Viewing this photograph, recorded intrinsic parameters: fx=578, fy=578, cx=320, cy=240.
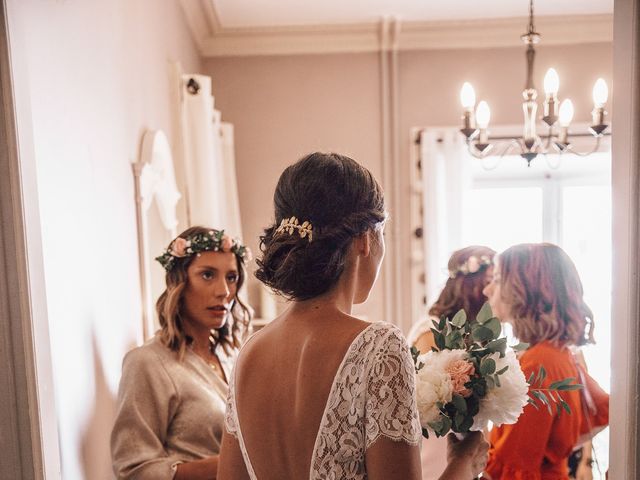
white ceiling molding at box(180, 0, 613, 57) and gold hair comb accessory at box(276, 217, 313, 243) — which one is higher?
white ceiling molding at box(180, 0, 613, 57)

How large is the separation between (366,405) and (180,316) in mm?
1014

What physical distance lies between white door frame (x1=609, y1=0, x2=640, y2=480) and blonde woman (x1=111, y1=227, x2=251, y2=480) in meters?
1.05

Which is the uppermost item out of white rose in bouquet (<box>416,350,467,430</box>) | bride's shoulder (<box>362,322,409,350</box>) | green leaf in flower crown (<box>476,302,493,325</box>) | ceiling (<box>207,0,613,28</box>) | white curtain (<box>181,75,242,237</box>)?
ceiling (<box>207,0,613,28</box>)

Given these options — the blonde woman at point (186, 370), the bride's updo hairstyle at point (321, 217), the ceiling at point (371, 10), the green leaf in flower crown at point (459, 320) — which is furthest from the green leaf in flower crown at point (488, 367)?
the ceiling at point (371, 10)

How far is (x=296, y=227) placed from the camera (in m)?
0.97

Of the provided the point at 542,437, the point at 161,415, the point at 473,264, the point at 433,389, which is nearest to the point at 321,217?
the point at 433,389

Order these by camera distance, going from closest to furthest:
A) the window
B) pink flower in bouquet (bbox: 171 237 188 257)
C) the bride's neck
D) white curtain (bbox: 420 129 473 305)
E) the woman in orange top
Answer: the bride's neck, the woman in orange top, pink flower in bouquet (bbox: 171 237 188 257), white curtain (bbox: 420 129 473 305), the window

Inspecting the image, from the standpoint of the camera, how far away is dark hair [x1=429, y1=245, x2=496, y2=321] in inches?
86.1

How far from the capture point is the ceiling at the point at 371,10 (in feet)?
11.6

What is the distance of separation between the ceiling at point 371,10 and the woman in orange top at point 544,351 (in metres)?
2.28

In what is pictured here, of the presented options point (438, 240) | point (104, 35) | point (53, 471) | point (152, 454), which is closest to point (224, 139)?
point (438, 240)

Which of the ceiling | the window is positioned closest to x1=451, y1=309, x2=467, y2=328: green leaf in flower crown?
the ceiling

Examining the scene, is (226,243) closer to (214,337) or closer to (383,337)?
(214,337)

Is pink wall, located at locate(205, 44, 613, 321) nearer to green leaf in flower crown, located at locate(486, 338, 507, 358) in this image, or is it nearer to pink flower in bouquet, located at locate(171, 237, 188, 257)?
pink flower in bouquet, located at locate(171, 237, 188, 257)
